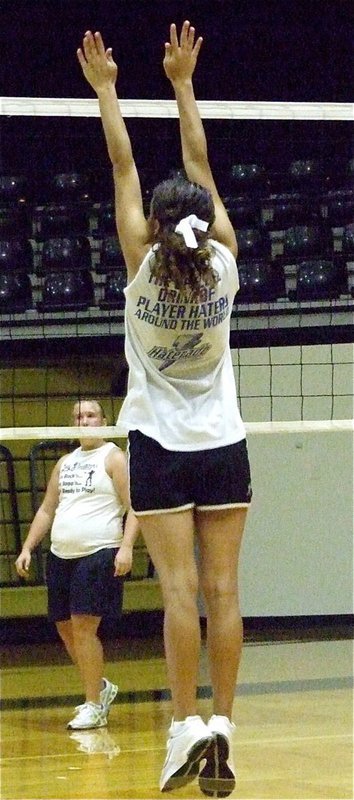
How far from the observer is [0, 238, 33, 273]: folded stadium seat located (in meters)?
10.6

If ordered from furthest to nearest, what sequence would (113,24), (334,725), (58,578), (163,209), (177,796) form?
(113,24) < (58,578) < (334,725) < (177,796) < (163,209)

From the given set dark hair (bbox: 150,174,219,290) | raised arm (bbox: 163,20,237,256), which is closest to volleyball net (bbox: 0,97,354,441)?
raised arm (bbox: 163,20,237,256)

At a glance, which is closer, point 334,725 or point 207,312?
point 207,312

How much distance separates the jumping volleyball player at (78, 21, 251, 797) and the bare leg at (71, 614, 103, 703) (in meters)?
3.23

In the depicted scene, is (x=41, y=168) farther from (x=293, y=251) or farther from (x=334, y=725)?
(x=334, y=725)

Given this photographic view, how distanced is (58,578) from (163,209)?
3918 mm

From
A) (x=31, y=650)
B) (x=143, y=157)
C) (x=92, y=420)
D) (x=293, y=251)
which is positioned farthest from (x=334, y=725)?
(x=143, y=157)

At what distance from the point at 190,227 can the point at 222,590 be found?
98 centimetres

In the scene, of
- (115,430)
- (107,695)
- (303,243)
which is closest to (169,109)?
(115,430)

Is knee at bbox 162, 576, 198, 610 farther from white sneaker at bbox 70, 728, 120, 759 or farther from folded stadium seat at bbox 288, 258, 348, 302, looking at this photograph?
folded stadium seat at bbox 288, 258, 348, 302

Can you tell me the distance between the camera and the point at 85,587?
6719 millimetres

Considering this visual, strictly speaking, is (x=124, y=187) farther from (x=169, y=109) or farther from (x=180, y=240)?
(x=169, y=109)

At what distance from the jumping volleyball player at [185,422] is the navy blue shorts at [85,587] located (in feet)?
10.7

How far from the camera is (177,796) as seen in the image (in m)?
4.89
